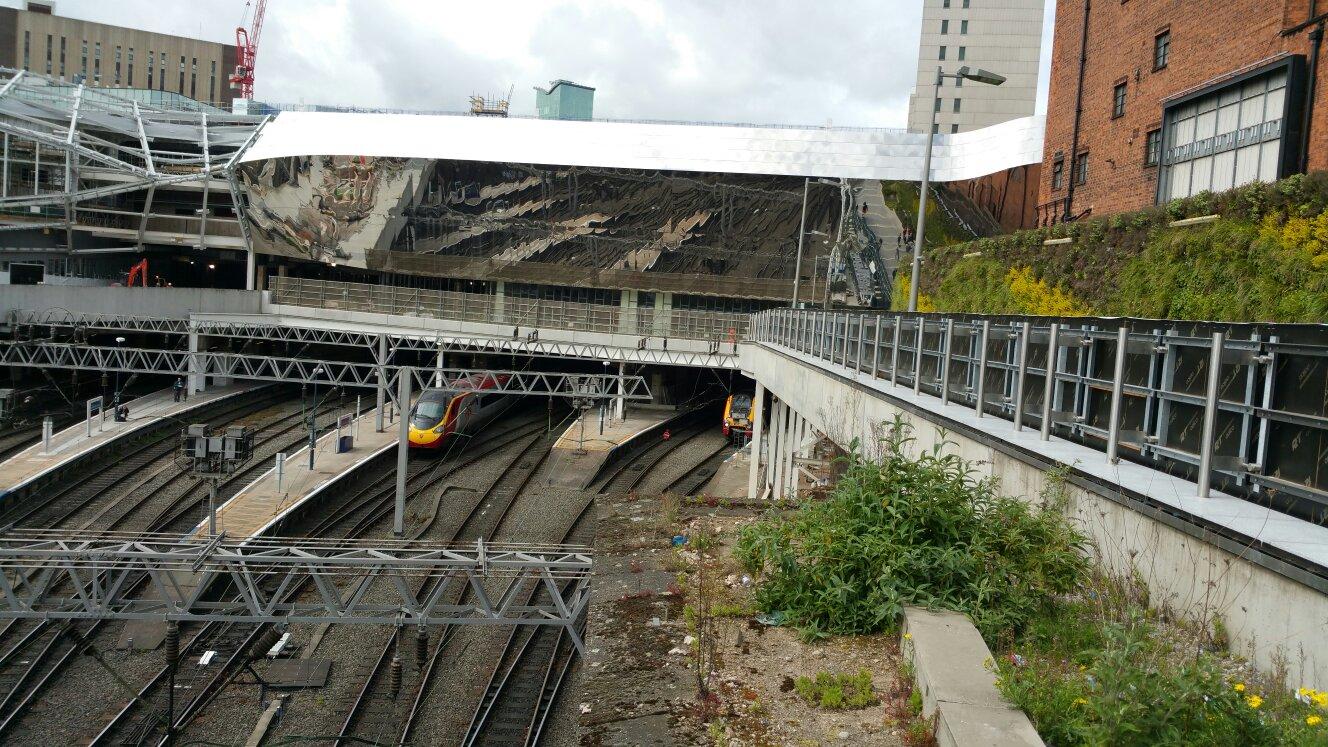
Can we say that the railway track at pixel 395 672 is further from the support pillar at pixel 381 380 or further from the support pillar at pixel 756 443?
the support pillar at pixel 756 443

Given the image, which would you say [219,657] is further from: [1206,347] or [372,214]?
[372,214]

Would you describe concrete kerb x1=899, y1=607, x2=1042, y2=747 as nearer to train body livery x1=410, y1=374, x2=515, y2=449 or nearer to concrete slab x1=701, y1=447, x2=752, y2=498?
concrete slab x1=701, y1=447, x2=752, y2=498

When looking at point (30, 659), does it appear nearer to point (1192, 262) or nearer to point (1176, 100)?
point (1192, 262)

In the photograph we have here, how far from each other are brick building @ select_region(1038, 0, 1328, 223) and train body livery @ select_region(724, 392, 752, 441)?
12452mm

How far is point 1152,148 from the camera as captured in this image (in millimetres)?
21250

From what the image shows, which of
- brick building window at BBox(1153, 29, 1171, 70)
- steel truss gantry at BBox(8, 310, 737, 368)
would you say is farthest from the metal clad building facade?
brick building window at BBox(1153, 29, 1171, 70)

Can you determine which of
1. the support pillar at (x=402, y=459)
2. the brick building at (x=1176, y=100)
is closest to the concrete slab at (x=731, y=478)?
the support pillar at (x=402, y=459)

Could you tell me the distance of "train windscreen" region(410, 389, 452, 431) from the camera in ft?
101

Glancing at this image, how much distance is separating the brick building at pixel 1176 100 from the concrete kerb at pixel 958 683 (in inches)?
580

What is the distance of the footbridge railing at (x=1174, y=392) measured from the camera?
14.4 ft

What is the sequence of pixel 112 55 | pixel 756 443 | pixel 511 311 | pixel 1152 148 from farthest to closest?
pixel 112 55 → pixel 511 311 → pixel 756 443 → pixel 1152 148

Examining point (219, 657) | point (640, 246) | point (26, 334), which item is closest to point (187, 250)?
point (26, 334)

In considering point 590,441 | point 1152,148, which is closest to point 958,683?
point 1152,148

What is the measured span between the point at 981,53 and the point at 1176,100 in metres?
52.5
